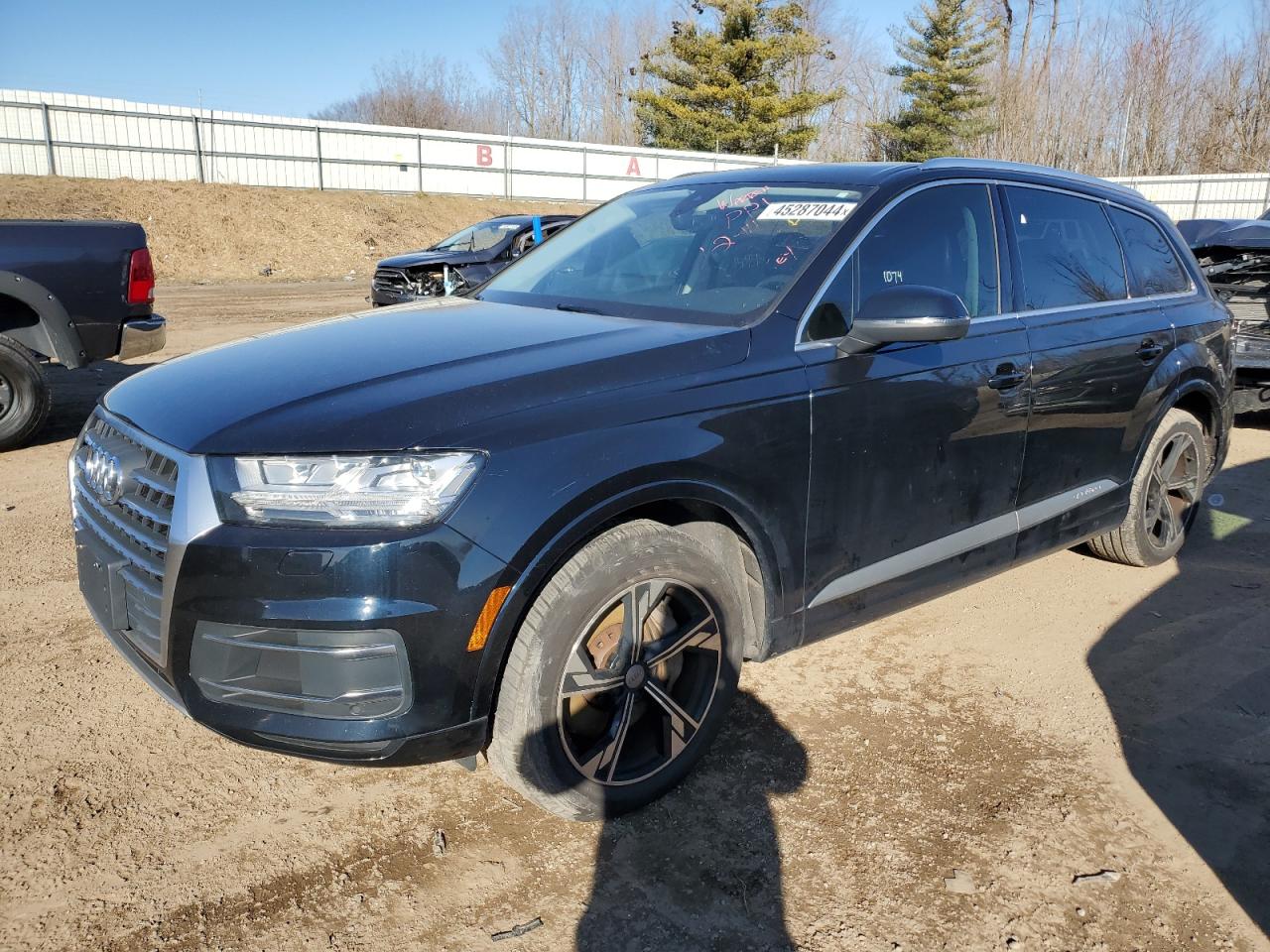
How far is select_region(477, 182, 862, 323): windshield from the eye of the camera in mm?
3133

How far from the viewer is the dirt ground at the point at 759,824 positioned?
237 centimetres

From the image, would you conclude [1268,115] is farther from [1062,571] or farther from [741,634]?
[741,634]

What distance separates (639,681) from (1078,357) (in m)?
2.31

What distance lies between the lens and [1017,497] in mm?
3703

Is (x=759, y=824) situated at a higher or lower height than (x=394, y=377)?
lower

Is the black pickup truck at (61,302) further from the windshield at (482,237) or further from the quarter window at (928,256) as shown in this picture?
the windshield at (482,237)

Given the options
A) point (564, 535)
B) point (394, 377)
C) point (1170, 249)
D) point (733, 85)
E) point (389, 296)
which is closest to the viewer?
point (564, 535)

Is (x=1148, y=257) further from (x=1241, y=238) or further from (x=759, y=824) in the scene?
(x=1241, y=238)

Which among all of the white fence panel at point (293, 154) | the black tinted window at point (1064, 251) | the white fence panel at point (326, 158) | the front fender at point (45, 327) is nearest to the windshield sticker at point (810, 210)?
the black tinted window at point (1064, 251)

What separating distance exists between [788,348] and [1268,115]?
45838mm

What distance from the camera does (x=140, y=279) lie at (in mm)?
6469

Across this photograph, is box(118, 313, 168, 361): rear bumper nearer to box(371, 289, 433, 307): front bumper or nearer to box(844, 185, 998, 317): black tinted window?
box(844, 185, 998, 317): black tinted window

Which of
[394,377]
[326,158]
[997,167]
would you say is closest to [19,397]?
[394,377]

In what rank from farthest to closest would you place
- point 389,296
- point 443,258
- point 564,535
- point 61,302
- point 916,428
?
point 443,258 < point 389,296 < point 61,302 < point 916,428 < point 564,535
